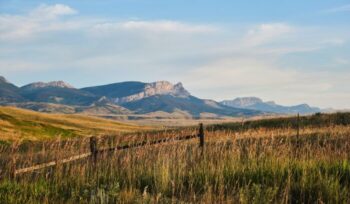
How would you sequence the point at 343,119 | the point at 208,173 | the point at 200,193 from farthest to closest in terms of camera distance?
the point at 343,119 < the point at 208,173 < the point at 200,193

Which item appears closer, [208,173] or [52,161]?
[208,173]

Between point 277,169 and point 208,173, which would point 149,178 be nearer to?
point 208,173

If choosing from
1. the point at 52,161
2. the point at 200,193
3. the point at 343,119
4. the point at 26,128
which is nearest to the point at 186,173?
the point at 200,193

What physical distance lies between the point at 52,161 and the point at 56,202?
6.58 m

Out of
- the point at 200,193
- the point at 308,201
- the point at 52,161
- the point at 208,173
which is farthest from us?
the point at 52,161

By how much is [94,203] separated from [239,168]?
14.6 ft

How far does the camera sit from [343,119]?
49.8 metres

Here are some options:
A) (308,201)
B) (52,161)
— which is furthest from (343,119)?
(308,201)

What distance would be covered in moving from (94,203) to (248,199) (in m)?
2.58

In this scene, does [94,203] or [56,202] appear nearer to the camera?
[94,203]

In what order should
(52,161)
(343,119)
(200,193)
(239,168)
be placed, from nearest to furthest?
(200,193) < (239,168) < (52,161) < (343,119)

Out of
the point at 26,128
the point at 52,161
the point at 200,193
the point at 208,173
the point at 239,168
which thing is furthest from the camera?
the point at 26,128

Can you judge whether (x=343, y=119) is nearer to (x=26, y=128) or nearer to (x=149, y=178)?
(x=149, y=178)

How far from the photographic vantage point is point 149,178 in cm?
1110
